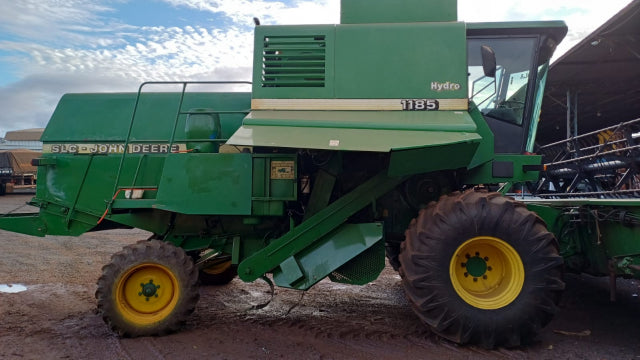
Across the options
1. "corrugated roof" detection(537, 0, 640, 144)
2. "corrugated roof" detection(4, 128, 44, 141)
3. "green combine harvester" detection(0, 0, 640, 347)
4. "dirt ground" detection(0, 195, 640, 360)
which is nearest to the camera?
"dirt ground" detection(0, 195, 640, 360)

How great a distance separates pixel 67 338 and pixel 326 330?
2491 mm

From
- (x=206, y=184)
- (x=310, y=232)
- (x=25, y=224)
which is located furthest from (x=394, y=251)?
(x=25, y=224)

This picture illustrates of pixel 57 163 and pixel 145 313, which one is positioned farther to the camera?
pixel 57 163

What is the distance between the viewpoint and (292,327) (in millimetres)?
4781

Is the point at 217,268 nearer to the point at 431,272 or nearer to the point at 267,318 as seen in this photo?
the point at 267,318

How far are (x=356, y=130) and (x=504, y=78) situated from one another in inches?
72.4

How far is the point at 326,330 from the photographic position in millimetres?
4668

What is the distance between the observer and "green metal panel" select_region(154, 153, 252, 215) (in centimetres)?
470

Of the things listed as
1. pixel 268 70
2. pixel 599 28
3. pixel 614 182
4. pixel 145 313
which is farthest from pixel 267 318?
pixel 599 28

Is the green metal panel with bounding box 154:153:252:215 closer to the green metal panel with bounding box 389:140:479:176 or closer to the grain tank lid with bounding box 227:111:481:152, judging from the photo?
the grain tank lid with bounding box 227:111:481:152

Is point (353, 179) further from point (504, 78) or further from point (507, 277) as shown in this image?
point (504, 78)

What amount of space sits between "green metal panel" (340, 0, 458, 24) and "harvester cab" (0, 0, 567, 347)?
0.6 inches

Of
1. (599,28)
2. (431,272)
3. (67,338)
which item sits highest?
(599,28)

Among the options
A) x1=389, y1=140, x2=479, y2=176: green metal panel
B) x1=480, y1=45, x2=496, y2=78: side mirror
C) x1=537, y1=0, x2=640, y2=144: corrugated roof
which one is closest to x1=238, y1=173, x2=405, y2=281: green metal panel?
x1=389, y1=140, x2=479, y2=176: green metal panel
